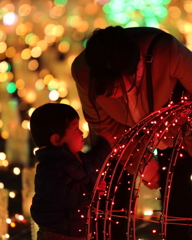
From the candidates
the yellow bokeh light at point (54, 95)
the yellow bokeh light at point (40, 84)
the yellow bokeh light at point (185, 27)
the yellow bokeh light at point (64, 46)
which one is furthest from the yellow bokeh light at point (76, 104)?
→ the yellow bokeh light at point (185, 27)

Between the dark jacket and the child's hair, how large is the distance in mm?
54

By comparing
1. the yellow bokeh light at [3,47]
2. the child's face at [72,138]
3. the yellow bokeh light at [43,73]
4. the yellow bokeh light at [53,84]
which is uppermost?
the yellow bokeh light at [3,47]

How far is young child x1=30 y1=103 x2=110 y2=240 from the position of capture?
5.14ft

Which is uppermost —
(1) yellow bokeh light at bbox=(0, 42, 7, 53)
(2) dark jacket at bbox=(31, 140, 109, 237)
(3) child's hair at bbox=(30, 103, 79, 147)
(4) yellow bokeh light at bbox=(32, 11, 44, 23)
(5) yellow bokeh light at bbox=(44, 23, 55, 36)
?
(4) yellow bokeh light at bbox=(32, 11, 44, 23)

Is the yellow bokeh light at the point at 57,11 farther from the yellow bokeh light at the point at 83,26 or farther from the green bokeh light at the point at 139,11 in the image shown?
the green bokeh light at the point at 139,11

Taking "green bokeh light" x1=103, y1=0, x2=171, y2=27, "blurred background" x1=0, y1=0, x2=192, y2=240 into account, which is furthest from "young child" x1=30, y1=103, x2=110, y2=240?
"green bokeh light" x1=103, y1=0, x2=171, y2=27

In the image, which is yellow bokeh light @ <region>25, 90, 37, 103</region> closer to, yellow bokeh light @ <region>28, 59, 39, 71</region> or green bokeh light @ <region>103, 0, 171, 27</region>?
yellow bokeh light @ <region>28, 59, 39, 71</region>

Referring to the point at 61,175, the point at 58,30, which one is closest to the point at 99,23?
the point at 58,30

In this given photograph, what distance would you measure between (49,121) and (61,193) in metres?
0.24

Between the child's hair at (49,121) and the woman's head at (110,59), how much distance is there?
25 cm

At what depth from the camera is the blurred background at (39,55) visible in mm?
2924

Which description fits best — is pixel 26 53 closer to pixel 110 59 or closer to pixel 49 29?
pixel 49 29

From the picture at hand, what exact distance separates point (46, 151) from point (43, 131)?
0.07 m

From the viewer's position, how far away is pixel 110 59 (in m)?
1.37
